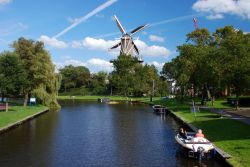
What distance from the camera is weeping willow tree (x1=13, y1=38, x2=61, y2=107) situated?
259 ft

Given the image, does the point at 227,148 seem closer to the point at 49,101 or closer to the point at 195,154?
the point at 195,154

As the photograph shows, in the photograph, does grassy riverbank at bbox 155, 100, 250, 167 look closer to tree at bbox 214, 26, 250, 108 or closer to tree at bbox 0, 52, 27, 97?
tree at bbox 214, 26, 250, 108

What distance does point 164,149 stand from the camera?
34.5m

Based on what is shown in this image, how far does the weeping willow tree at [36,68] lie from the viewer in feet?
259

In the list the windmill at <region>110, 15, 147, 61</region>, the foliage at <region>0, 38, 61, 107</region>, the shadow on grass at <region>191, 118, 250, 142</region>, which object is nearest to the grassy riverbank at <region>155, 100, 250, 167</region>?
the shadow on grass at <region>191, 118, 250, 142</region>

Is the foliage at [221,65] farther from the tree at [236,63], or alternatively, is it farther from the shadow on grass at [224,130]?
the shadow on grass at [224,130]

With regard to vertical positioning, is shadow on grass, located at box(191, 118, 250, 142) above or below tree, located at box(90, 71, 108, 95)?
below

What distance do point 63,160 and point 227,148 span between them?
40.4ft

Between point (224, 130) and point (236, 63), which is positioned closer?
point (224, 130)

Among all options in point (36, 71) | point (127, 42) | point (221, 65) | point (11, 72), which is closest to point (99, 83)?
point (127, 42)

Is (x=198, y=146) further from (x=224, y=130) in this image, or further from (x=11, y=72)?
(x=11, y=72)

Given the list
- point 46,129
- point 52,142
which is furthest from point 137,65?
point 52,142

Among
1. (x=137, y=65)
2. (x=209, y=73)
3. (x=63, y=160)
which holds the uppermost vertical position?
(x=137, y=65)

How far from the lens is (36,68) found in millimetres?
78250
